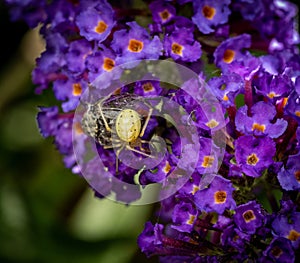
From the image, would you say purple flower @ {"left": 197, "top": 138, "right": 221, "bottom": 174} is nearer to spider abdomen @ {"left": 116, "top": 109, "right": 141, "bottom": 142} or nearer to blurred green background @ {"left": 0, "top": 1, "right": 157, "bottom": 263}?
spider abdomen @ {"left": 116, "top": 109, "right": 141, "bottom": 142}

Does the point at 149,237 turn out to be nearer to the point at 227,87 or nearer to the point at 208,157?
the point at 208,157

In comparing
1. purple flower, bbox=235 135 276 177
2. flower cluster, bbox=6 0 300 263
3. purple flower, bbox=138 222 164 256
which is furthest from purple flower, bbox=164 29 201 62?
purple flower, bbox=138 222 164 256

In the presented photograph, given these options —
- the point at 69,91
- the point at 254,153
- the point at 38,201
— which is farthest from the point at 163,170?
the point at 38,201

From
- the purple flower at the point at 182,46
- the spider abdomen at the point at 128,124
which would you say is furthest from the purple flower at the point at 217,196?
the purple flower at the point at 182,46

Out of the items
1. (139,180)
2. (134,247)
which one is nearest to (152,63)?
(139,180)

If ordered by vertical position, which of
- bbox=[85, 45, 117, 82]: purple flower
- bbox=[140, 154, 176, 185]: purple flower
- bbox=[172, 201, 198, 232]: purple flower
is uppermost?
bbox=[85, 45, 117, 82]: purple flower

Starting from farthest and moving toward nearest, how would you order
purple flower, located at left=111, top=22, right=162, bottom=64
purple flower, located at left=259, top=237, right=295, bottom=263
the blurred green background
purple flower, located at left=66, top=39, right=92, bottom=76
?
the blurred green background, purple flower, located at left=66, top=39, right=92, bottom=76, purple flower, located at left=111, top=22, right=162, bottom=64, purple flower, located at left=259, top=237, right=295, bottom=263
